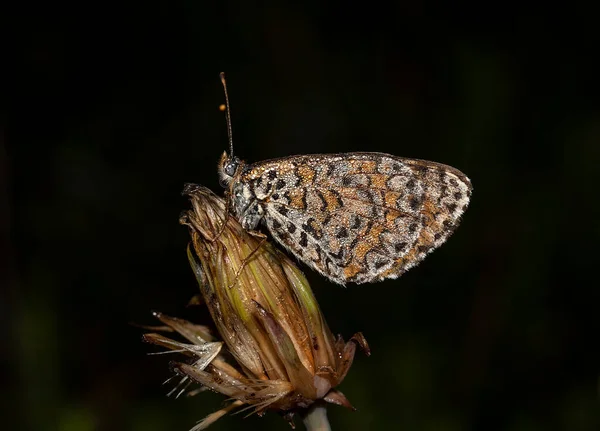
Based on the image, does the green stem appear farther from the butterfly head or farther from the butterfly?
the butterfly head

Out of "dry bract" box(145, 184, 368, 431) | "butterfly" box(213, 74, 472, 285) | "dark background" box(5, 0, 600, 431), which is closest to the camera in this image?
"dry bract" box(145, 184, 368, 431)

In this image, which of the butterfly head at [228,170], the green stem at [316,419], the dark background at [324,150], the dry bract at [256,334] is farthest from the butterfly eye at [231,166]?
the dark background at [324,150]

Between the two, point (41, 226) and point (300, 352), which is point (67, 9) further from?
point (300, 352)

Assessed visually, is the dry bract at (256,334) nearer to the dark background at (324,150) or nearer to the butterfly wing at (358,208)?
the butterfly wing at (358,208)

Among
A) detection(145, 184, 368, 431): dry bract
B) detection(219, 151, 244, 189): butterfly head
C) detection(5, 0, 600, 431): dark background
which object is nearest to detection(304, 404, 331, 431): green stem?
detection(145, 184, 368, 431): dry bract

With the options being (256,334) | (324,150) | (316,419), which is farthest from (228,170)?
(324,150)

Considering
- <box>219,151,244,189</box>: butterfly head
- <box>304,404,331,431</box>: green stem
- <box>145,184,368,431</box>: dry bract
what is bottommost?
<box>304,404,331,431</box>: green stem

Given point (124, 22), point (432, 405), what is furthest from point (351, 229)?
point (124, 22)
